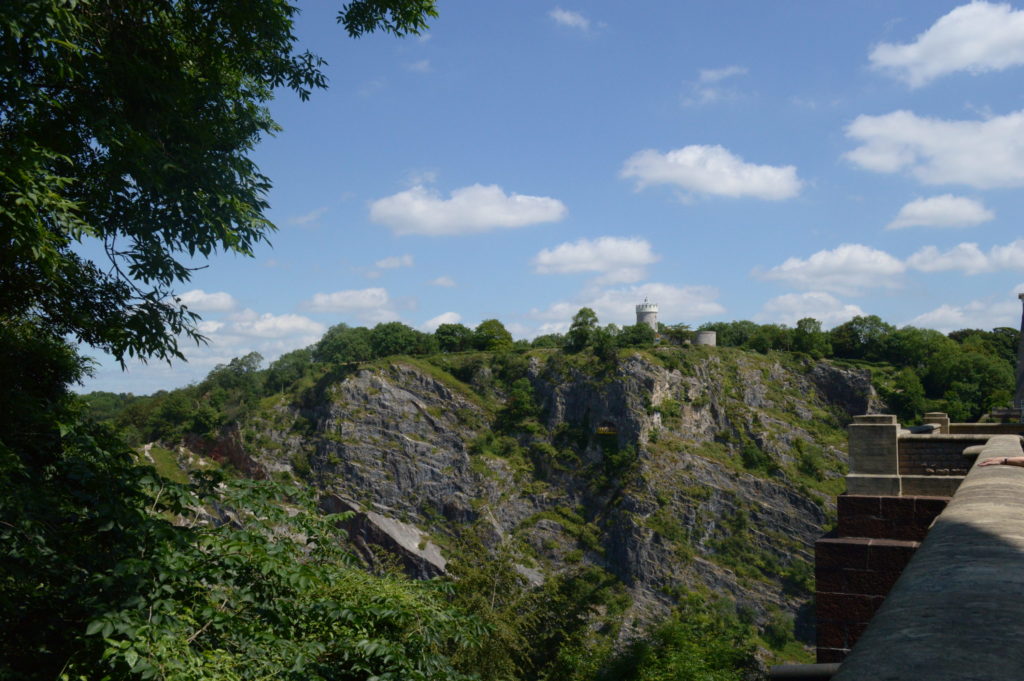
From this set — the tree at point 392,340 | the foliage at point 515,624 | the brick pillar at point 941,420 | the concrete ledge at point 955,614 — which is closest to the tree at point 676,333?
the tree at point 392,340

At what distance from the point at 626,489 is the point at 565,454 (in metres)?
11.3

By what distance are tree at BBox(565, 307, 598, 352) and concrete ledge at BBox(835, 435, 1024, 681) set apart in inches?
4005

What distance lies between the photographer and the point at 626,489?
288ft

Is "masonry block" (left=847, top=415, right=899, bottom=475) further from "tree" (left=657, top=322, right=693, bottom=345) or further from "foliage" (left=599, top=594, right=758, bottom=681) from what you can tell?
"tree" (left=657, top=322, right=693, bottom=345)

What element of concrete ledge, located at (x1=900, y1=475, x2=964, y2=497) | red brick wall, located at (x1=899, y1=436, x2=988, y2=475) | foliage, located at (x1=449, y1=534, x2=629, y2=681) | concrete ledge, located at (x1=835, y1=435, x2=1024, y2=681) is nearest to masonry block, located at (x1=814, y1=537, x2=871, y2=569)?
concrete ledge, located at (x1=900, y1=475, x2=964, y2=497)

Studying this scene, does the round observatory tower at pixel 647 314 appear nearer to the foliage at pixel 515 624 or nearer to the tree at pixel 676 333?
the tree at pixel 676 333

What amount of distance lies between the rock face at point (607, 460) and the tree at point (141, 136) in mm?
75591

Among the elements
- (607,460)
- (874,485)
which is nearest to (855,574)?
(874,485)

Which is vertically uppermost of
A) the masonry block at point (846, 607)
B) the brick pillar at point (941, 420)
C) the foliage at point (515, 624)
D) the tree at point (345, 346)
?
A: the tree at point (345, 346)

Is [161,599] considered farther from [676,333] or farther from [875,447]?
[676,333]

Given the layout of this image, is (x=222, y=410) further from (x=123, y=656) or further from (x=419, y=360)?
(x=123, y=656)

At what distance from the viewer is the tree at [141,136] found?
6875mm

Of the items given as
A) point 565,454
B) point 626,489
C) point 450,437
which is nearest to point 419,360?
point 450,437

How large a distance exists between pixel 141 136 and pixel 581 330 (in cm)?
10022
